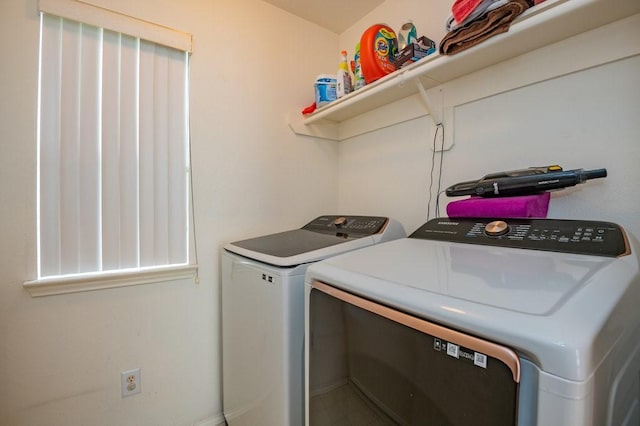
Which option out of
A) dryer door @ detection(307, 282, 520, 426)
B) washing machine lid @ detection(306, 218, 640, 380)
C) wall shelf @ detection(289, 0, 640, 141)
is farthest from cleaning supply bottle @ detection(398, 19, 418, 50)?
dryer door @ detection(307, 282, 520, 426)

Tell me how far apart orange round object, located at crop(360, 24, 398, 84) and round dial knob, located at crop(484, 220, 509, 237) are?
847 mm

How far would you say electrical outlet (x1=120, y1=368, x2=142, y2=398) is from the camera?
4.33ft

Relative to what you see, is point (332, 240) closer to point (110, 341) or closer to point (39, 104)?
point (110, 341)

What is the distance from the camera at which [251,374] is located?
45.5 inches

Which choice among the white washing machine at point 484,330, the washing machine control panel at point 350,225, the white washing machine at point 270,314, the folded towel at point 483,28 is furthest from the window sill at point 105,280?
the folded towel at point 483,28

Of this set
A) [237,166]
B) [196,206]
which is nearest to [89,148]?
[196,206]

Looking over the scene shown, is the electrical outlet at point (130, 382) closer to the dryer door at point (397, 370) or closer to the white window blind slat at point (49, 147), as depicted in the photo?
the white window blind slat at point (49, 147)

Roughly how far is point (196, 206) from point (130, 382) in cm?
87

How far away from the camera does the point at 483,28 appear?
3.09ft

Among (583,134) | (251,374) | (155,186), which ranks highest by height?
(583,134)

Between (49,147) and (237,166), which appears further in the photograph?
(237,166)

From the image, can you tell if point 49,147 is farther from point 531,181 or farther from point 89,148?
point 531,181

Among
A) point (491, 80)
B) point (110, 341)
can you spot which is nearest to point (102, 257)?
point (110, 341)

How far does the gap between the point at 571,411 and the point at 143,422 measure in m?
1.70
